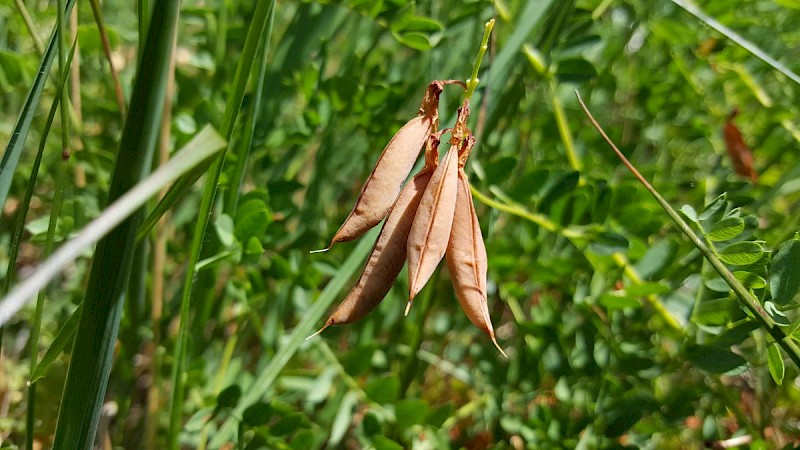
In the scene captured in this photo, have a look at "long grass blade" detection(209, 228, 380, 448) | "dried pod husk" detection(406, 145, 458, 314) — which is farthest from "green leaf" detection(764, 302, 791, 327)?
"long grass blade" detection(209, 228, 380, 448)

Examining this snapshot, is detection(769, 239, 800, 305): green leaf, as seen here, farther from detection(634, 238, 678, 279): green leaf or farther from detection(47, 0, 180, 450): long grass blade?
detection(47, 0, 180, 450): long grass blade

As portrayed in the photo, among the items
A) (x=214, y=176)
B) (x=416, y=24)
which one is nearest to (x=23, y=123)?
(x=214, y=176)

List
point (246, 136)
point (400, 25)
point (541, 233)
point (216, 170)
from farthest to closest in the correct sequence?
point (541, 233)
point (400, 25)
point (246, 136)
point (216, 170)

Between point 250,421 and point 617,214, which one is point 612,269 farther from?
point 250,421

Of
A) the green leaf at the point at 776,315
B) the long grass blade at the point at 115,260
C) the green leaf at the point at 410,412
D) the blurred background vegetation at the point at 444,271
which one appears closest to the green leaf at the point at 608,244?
the blurred background vegetation at the point at 444,271

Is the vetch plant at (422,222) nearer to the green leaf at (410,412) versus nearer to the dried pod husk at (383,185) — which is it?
the dried pod husk at (383,185)

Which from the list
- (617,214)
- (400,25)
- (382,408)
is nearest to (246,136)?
(400,25)
